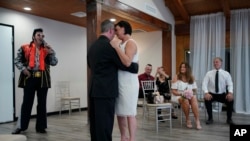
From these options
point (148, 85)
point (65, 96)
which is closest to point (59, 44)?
point (65, 96)

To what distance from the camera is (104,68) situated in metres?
2.19

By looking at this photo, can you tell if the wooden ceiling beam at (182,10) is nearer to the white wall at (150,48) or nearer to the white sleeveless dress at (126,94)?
the white wall at (150,48)

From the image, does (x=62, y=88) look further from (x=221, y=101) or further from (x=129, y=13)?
(x=221, y=101)

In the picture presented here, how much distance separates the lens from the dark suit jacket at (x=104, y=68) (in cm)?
217

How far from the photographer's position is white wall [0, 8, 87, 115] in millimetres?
5109

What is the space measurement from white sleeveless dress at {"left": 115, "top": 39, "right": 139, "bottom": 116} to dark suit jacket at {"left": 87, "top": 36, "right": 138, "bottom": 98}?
4.5 inches

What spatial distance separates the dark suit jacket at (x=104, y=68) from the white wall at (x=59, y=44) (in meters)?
3.44

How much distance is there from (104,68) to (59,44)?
13.3 feet

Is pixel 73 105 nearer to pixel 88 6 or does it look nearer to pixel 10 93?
pixel 10 93

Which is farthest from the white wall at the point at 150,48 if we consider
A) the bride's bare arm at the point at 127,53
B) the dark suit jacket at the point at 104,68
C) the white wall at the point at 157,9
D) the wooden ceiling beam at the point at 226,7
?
the dark suit jacket at the point at 104,68

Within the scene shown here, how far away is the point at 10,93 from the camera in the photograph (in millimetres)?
4965

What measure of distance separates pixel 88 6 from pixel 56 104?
104 inches

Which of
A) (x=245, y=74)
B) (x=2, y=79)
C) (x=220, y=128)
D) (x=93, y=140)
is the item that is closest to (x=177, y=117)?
(x=220, y=128)

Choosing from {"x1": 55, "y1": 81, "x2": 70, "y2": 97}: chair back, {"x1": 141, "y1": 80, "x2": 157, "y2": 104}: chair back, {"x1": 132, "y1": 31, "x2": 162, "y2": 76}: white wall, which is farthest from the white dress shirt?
{"x1": 55, "y1": 81, "x2": 70, "y2": 97}: chair back
